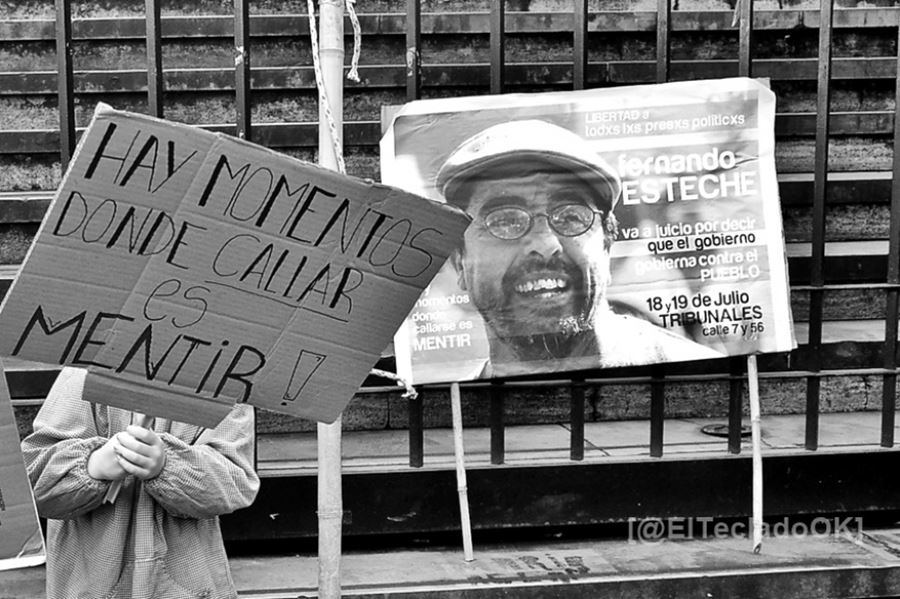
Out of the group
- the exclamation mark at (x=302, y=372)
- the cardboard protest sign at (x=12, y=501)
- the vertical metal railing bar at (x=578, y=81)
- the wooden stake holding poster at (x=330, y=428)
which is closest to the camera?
the cardboard protest sign at (x=12, y=501)

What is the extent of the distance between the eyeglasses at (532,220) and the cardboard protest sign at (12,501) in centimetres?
217

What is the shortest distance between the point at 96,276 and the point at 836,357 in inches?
163

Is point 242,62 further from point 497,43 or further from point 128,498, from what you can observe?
point 128,498

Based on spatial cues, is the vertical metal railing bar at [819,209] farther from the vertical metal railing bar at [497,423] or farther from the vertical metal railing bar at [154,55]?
the vertical metal railing bar at [154,55]

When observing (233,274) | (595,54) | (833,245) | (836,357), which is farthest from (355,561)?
(595,54)

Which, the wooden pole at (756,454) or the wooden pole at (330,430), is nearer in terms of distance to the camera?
the wooden pole at (330,430)

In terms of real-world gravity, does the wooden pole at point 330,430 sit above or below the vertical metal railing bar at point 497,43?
below

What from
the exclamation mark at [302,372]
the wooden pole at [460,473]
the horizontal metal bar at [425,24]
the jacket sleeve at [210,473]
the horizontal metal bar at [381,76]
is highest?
the horizontal metal bar at [425,24]

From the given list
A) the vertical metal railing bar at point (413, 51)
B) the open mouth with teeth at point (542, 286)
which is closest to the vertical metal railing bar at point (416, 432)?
the open mouth with teeth at point (542, 286)

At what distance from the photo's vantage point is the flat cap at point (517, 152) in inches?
155

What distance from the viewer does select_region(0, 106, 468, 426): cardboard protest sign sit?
2.08 meters

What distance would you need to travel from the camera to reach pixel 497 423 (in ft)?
14.1

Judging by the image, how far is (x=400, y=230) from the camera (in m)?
2.27

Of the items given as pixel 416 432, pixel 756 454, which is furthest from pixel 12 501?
pixel 756 454
